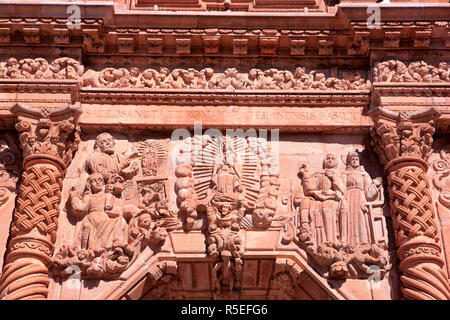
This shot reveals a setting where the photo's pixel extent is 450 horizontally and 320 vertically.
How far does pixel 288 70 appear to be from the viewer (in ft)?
35.6

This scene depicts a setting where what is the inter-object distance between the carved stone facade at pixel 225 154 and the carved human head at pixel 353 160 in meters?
0.03

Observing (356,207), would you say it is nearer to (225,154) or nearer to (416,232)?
(416,232)

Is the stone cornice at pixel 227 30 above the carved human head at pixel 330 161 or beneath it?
above

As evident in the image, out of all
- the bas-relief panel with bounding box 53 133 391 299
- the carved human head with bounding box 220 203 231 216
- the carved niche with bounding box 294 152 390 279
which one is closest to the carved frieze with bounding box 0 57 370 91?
the bas-relief panel with bounding box 53 133 391 299

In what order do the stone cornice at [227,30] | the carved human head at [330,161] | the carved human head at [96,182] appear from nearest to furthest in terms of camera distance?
the carved human head at [96,182]
the carved human head at [330,161]
the stone cornice at [227,30]

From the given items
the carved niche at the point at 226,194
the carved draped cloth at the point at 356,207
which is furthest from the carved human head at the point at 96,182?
→ the carved draped cloth at the point at 356,207

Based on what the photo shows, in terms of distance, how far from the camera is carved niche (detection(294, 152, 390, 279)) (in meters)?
9.18

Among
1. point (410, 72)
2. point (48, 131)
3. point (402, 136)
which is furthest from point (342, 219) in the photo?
point (48, 131)

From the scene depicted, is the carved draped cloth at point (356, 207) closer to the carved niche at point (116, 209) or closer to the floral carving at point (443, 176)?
the floral carving at point (443, 176)

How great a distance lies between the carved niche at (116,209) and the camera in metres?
9.22

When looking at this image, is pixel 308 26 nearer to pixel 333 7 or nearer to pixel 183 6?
pixel 333 7

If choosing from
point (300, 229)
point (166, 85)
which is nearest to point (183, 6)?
point (166, 85)

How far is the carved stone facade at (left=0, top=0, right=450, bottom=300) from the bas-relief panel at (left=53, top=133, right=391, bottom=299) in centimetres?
2

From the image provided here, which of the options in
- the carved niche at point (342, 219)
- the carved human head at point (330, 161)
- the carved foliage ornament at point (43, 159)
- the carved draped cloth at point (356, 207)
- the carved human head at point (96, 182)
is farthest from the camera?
the carved human head at point (330, 161)
